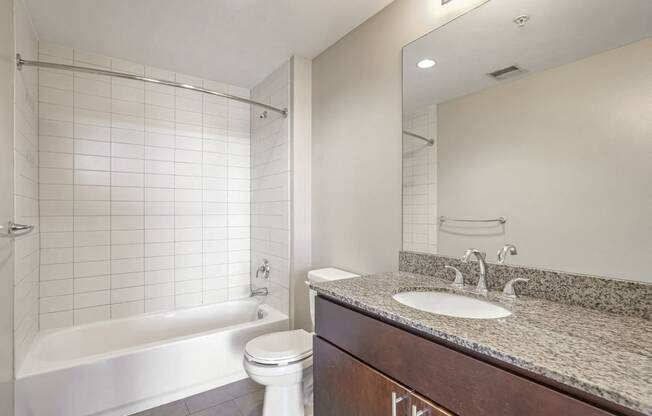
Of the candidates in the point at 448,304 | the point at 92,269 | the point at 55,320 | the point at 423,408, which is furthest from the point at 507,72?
the point at 55,320

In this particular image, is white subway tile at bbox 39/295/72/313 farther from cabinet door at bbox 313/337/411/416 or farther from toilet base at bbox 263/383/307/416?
cabinet door at bbox 313/337/411/416

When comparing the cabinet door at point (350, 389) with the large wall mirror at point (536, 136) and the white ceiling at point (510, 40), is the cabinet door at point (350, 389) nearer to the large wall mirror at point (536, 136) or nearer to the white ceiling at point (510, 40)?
the large wall mirror at point (536, 136)

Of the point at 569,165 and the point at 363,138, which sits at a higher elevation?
the point at 363,138

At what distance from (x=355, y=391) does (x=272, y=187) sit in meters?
1.87

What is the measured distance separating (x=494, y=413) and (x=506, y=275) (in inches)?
25.9

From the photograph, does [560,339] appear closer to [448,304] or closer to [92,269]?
[448,304]

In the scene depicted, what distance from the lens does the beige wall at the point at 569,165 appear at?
925 mm

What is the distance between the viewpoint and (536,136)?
114cm

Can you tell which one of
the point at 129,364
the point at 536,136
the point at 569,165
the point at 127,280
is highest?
the point at 536,136

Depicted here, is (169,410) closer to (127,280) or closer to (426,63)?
(127,280)

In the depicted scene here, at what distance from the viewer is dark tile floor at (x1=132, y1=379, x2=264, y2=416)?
1.85 metres

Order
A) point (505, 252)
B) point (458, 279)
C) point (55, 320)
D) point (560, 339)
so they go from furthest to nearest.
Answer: point (55, 320) < point (458, 279) < point (505, 252) < point (560, 339)

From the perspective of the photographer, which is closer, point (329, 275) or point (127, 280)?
point (329, 275)

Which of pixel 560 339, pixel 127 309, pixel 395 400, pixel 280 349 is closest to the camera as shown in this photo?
pixel 560 339
